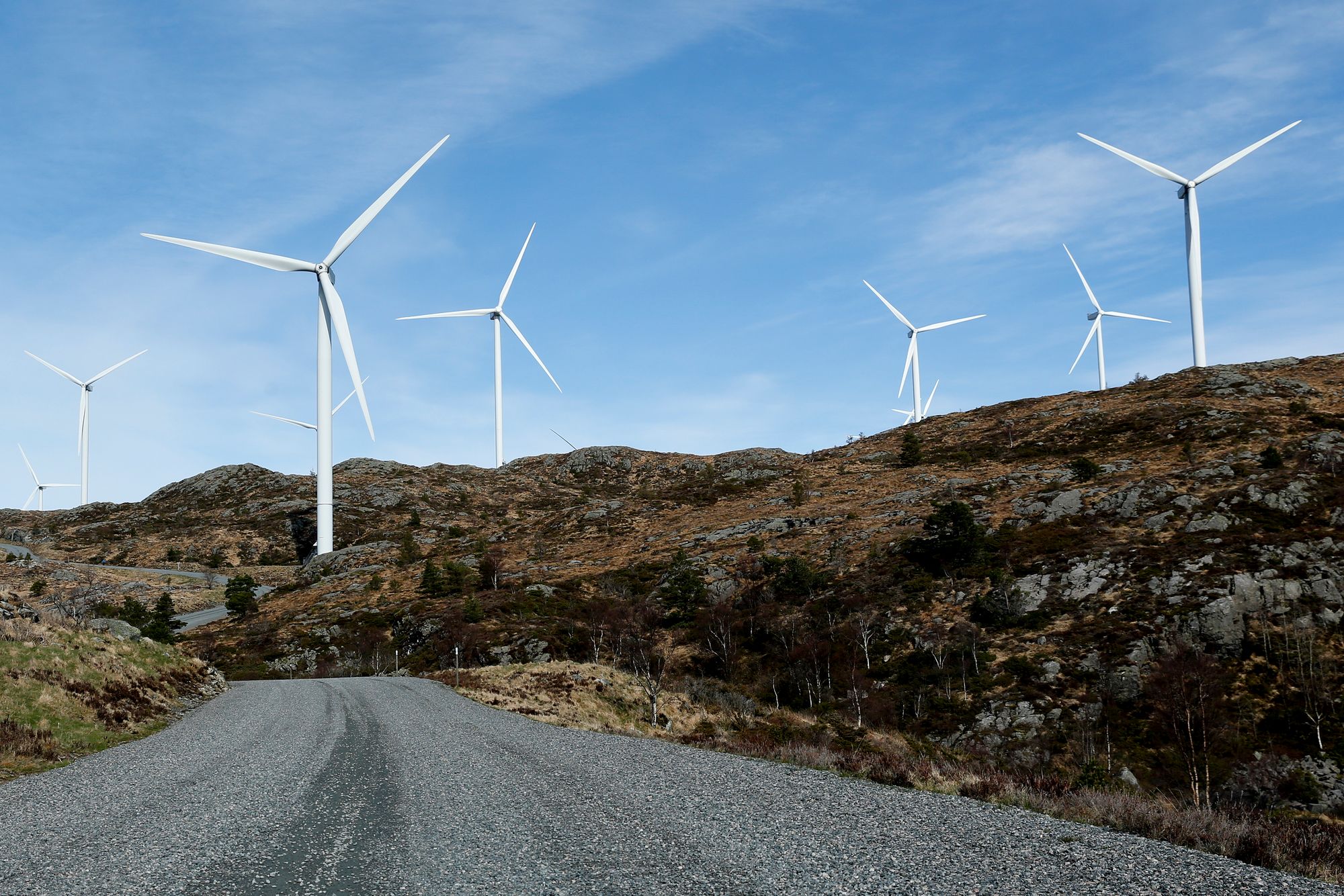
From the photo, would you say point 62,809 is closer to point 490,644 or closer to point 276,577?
point 490,644

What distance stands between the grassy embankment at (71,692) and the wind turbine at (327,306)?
33091mm

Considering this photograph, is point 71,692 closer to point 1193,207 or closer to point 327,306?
point 327,306

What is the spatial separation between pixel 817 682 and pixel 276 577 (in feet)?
319

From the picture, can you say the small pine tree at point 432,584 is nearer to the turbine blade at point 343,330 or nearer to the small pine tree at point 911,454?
the turbine blade at point 343,330

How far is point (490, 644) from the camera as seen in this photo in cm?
7231

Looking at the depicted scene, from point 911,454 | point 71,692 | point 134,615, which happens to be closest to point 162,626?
point 134,615

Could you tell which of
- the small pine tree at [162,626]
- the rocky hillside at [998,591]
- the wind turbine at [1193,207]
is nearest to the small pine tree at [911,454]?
the rocky hillside at [998,591]

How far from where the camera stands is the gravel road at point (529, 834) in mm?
11000

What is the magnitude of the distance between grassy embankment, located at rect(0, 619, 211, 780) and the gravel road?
1.98m

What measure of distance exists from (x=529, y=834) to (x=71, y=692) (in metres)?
23.4

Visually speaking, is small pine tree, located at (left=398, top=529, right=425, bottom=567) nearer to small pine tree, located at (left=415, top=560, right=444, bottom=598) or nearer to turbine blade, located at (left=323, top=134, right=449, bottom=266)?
small pine tree, located at (left=415, top=560, right=444, bottom=598)

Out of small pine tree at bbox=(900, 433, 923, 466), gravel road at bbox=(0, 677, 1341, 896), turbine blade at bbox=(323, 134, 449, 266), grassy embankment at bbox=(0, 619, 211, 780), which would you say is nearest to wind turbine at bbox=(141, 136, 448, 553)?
turbine blade at bbox=(323, 134, 449, 266)

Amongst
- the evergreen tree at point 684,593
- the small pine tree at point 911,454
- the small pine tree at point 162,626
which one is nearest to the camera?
the small pine tree at point 162,626

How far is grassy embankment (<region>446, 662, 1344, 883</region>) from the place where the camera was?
12.8 meters
